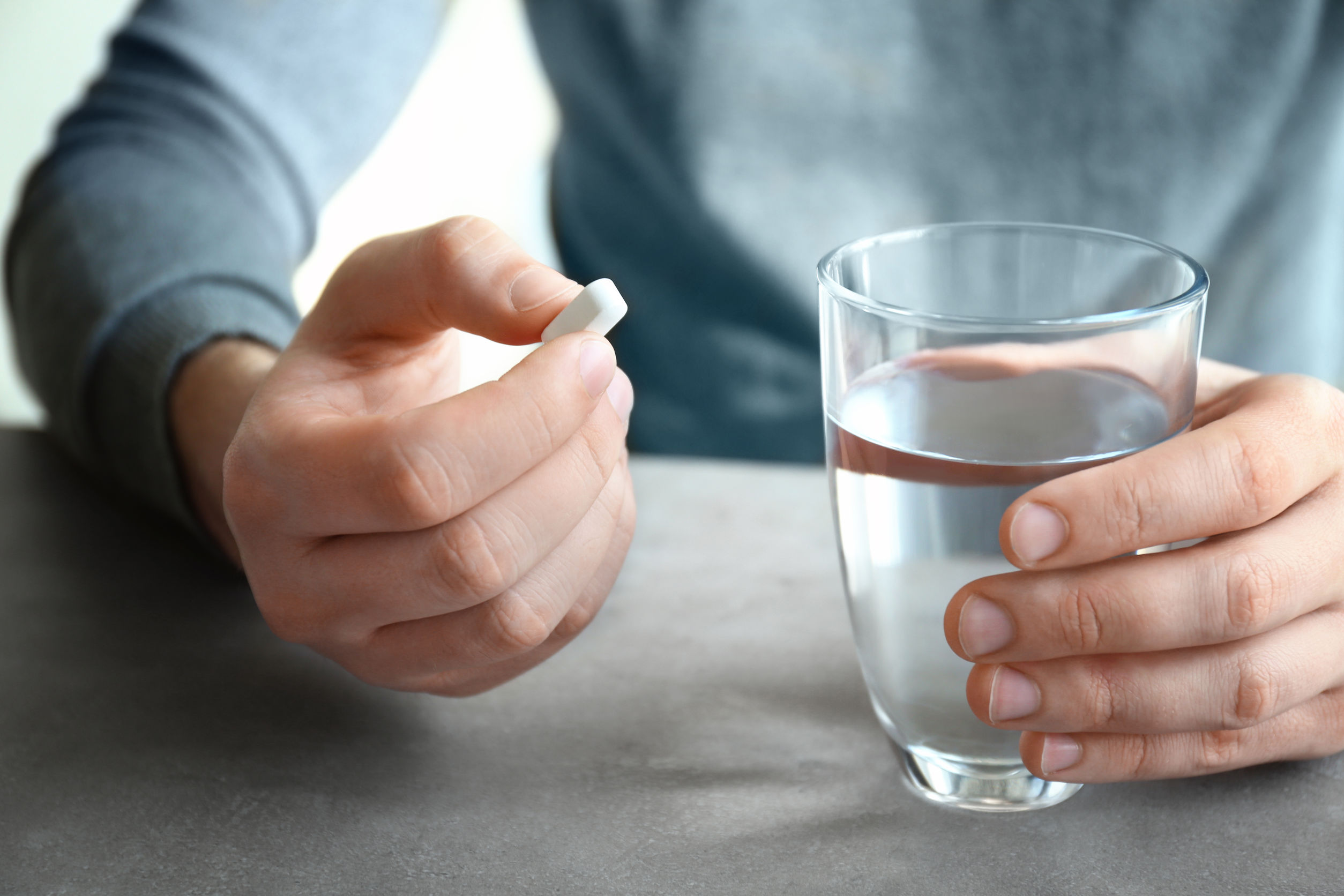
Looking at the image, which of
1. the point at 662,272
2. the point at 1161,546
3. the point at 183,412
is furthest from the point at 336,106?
the point at 1161,546

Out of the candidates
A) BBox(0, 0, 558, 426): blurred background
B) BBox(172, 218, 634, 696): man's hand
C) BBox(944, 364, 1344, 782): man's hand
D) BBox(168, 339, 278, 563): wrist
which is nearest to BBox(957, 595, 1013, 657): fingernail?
BBox(944, 364, 1344, 782): man's hand

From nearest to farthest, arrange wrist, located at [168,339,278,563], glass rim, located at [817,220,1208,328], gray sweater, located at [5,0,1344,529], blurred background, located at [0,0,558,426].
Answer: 1. glass rim, located at [817,220,1208,328]
2. wrist, located at [168,339,278,563]
3. gray sweater, located at [5,0,1344,529]
4. blurred background, located at [0,0,558,426]

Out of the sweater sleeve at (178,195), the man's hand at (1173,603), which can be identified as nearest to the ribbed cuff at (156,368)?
the sweater sleeve at (178,195)

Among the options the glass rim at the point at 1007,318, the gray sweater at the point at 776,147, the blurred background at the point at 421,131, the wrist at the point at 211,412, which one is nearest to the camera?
the glass rim at the point at 1007,318

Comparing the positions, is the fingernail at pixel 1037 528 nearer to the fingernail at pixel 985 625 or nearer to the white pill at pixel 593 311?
the fingernail at pixel 985 625

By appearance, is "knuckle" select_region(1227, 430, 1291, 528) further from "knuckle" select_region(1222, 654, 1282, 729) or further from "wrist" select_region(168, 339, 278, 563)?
"wrist" select_region(168, 339, 278, 563)

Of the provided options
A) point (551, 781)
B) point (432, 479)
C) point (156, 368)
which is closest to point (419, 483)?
point (432, 479)
